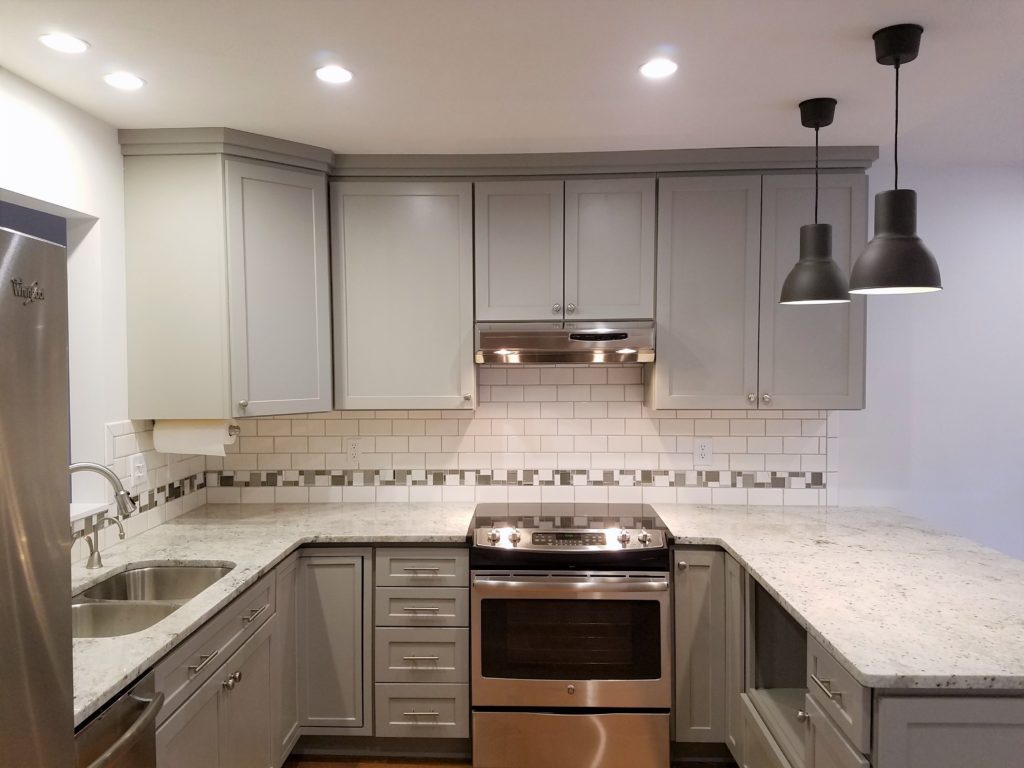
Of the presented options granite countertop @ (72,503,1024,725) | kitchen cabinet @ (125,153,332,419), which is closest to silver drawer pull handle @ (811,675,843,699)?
granite countertop @ (72,503,1024,725)

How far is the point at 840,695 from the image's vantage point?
156cm

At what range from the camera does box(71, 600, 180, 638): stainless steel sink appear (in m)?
1.94

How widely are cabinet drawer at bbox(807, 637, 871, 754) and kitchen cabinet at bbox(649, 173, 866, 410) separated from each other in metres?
1.26

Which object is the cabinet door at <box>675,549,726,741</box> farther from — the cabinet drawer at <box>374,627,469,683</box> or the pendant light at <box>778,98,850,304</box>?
the pendant light at <box>778,98,850,304</box>

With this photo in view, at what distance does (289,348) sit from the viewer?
8.71ft

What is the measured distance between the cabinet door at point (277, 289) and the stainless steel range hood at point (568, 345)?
72 cm

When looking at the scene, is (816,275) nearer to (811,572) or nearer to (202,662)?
(811,572)

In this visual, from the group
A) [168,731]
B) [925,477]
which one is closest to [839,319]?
[925,477]

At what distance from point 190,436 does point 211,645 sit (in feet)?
3.32

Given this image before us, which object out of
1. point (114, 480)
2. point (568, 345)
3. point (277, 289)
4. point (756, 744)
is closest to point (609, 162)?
point (568, 345)

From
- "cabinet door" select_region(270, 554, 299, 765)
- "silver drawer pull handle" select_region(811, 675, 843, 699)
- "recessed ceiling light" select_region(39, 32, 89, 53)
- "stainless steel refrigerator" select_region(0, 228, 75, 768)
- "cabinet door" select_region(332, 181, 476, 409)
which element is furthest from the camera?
"cabinet door" select_region(332, 181, 476, 409)

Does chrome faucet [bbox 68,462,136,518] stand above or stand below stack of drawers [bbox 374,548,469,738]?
above

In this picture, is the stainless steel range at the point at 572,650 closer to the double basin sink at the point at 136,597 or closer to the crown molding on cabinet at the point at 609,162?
the double basin sink at the point at 136,597

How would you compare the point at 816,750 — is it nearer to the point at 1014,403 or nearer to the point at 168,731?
the point at 168,731
